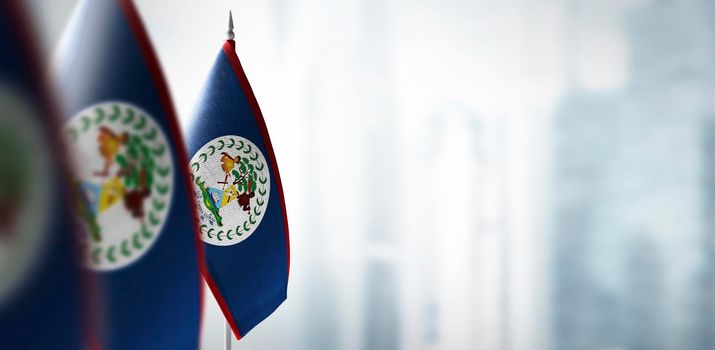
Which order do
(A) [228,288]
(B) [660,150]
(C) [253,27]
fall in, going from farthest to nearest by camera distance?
1. (C) [253,27]
2. (B) [660,150]
3. (A) [228,288]

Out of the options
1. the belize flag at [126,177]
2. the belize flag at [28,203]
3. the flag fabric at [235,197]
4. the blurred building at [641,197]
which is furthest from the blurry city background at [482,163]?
the belize flag at [28,203]

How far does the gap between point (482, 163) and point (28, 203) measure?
130cm

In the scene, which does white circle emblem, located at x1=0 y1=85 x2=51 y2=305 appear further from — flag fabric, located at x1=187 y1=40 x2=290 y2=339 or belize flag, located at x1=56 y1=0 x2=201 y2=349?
flag fabric, located at x1=187 y1=40 x2=290 y2=339

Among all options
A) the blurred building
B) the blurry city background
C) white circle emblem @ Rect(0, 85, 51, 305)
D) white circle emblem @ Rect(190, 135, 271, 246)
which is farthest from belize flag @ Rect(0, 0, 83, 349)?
the blurred building

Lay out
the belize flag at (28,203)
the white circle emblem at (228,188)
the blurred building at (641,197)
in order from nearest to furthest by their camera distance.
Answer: the belize flag at (28,203), the white circle emblem at (228,188), the blurred building at (641,197)

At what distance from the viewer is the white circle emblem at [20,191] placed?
0.23 metres

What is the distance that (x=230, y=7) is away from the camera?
4.63 ft

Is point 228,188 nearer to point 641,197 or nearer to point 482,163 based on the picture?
point 482,163

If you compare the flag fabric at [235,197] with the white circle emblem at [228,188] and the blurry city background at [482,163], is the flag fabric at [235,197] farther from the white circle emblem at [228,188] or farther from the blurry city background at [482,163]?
the blurry city background at [482,163]

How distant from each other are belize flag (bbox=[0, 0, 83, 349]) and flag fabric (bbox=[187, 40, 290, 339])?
0.32 meters

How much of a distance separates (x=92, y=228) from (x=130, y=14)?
170mm

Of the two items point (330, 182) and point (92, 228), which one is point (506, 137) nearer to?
point (330, 182)

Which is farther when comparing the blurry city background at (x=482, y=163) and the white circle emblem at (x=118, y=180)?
the blurry city background at (x=482, y=163)

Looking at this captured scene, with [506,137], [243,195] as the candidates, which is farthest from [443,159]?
[243,195]
